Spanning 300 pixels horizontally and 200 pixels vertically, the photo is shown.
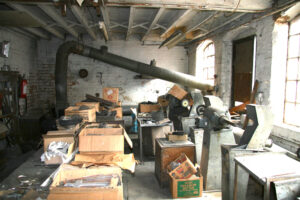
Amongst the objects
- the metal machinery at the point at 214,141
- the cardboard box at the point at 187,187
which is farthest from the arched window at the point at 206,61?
the cardboard box at the point at 187,187

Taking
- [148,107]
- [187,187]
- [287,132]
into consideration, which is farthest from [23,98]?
[287,132]

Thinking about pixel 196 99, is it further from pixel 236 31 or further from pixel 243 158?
pixel 243 158

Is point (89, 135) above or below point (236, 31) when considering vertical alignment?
below

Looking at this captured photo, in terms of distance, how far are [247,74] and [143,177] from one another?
2869mm

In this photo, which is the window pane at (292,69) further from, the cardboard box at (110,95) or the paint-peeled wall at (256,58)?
the cardboard box at (110,95)

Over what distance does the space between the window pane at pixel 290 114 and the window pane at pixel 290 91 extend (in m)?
0.10

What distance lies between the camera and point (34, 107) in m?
6.60

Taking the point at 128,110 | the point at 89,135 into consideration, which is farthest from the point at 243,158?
the point at 128,110

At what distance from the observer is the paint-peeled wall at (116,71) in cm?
690

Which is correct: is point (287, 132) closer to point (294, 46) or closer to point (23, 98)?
point (294, 46)

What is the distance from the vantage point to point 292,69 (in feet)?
11.1

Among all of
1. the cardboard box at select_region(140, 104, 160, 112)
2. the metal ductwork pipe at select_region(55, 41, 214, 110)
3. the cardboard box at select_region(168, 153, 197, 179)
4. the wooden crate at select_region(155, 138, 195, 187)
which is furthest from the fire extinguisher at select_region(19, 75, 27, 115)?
the cardboard box at select_region(168, 153, 197, 179)

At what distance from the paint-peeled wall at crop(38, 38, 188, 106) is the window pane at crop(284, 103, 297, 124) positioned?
431cm

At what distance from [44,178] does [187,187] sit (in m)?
1.76
